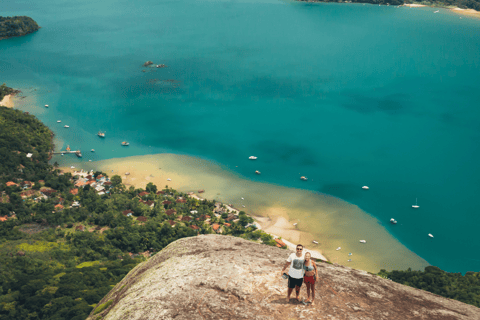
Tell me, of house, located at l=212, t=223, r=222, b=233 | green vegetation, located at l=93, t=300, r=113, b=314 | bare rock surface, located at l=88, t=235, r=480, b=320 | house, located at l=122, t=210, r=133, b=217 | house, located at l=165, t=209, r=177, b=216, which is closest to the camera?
bare rock surface, located at l=88, t=235, r=480, b=320

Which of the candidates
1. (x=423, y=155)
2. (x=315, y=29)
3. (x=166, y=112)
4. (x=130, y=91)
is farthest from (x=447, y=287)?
(x=315, y=29)

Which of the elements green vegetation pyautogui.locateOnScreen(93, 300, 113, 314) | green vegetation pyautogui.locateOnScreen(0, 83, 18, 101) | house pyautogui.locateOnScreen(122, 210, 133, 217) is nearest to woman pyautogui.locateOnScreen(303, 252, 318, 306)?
green vegetation pyautogui.locateOnScreen(93, 300, 113, 314)

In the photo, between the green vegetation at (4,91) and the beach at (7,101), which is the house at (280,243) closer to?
the beach at (7,101)

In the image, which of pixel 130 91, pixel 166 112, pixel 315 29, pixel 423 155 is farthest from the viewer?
pixel 315 29

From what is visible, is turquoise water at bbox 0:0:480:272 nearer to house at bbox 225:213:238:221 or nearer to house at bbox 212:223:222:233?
house at bbox 225:213:238:221

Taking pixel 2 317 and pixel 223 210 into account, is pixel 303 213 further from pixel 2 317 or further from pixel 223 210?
pixel 2 317

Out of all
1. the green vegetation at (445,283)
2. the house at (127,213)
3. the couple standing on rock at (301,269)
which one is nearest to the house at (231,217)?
the house at (127,213)

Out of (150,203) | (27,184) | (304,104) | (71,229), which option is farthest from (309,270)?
(304,104)
